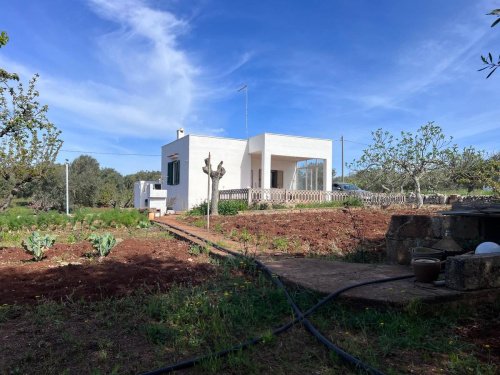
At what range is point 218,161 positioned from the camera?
1920 centimetres

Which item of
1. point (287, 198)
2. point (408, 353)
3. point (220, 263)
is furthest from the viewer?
point (287, 198)

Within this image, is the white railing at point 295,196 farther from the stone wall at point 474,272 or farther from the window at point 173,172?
the stone wall at point 474,272

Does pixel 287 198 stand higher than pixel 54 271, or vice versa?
pixel 287 198

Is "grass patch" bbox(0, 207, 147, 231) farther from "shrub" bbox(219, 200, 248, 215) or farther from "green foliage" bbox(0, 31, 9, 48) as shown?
"green foliage" bbox(0, 31, 9, 48)

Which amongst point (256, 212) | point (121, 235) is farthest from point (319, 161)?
point (121, 235)

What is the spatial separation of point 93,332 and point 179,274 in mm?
1717

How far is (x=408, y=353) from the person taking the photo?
8.74 feet

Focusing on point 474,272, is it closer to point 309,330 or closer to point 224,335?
point 309,330

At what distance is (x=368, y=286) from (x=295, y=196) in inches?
542

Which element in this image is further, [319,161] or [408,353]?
[319,161]

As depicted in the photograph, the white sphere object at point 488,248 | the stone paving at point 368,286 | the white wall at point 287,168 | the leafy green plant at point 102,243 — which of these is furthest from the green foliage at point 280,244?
the white wall at point 287,168

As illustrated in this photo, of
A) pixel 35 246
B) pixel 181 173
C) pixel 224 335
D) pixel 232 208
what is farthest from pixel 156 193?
pixel 224 335

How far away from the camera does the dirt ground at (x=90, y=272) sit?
400 centimetres

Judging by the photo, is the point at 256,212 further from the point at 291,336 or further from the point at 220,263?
the point at 291,336
